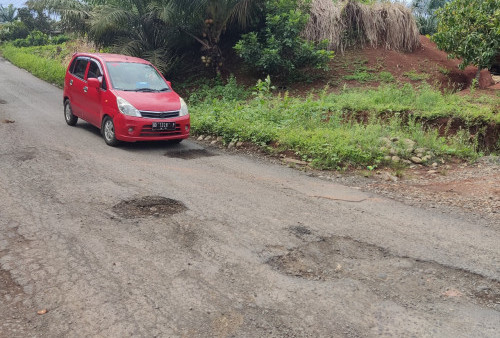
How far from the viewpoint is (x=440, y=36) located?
1328 centimetres

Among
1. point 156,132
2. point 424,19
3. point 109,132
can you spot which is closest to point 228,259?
point 156,132

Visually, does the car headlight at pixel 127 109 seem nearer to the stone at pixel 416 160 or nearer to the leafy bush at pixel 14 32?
the stone at pixel 416 160

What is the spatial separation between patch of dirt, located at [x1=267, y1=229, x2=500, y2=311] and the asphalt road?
0.02 metres

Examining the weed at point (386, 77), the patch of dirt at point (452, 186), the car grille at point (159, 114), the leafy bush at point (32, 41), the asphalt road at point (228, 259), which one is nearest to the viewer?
the asphalt road at point (228, 259)

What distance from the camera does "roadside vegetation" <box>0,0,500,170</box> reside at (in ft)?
27.7

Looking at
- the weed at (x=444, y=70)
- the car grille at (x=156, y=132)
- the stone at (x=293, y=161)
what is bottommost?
the stone at (x=293, y=161)

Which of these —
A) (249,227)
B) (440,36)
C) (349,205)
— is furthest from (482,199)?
(440,36)

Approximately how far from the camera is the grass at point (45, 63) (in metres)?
20.5

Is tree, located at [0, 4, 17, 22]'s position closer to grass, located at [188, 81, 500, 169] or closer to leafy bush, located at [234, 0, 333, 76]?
leafy bush, located at [234, 0, 333, 76]

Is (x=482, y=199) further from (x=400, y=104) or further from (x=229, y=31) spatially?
(x=229, y=31)

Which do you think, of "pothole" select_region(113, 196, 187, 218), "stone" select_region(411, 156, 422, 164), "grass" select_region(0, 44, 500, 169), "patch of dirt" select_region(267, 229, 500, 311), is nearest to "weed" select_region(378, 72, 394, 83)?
"grass" select_region(0, 44, 500, 169)

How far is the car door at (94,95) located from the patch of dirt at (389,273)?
20.4 feet

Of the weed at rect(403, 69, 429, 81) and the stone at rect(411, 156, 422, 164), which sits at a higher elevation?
the weed at rect(403, 69, 429, 81)

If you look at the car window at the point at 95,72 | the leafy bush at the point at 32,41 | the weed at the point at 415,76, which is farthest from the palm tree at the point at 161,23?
the leafy bush at the point at 32,41
